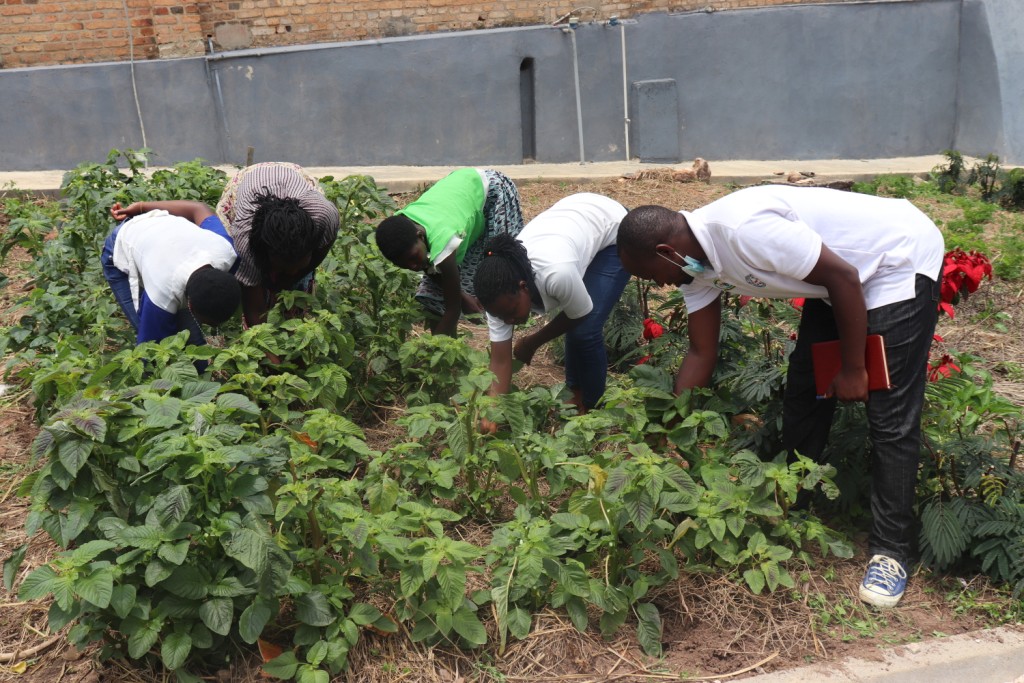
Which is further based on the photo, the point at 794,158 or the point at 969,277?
the point at 794,158

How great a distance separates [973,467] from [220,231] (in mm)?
2882

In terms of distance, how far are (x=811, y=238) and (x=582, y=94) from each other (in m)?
7.23

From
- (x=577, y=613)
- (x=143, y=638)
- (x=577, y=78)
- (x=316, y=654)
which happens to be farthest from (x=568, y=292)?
(x=577, y=78)

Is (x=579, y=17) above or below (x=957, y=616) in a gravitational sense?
above

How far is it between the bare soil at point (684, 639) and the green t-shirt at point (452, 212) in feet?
4.17

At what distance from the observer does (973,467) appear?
3035 millimetres

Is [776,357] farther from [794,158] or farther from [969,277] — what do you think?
[794,158]

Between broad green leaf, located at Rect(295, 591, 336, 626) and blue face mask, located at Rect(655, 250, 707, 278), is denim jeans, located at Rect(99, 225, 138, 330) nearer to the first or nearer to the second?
broad green leaf, located at Rect(295, 591, 336, 626)

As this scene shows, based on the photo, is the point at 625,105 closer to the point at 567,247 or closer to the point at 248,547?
the point at 567,247

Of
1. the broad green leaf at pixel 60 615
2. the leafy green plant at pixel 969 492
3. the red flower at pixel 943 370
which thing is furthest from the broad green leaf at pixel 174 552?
the red flower at pixel 943 370

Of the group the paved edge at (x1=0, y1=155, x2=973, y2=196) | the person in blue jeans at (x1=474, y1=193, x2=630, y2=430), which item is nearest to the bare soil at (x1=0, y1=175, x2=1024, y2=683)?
the person in blue jeans at (x1=474, y1=193, x2=630, y2=430)

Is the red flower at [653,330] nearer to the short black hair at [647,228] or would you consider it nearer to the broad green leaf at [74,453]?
the short black hair at [647,228]

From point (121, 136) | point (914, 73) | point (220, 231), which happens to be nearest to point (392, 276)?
point (220, 231)

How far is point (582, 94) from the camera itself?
31.6 feet
